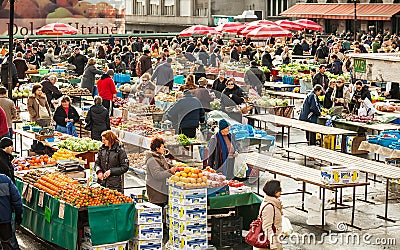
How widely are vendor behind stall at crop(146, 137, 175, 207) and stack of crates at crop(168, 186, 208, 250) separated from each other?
1.27 ft

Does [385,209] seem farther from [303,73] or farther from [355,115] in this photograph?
[303,73]

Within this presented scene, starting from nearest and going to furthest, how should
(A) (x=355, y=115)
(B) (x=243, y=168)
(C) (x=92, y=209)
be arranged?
(C) (x=92, y=209) → (B) (x=243, y=168) → (A) (x=355, y=115)


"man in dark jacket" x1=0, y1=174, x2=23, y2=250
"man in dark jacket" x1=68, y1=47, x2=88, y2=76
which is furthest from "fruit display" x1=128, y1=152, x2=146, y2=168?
"man in dark jacket" x1=68, y1=47, x2=88, y2=76

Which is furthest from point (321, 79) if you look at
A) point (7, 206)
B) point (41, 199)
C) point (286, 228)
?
point (7, 206)

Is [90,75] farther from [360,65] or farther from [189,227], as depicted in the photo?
[360,65]

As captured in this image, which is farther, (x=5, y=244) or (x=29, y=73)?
(x=29, y=73)

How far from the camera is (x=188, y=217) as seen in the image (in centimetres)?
1202

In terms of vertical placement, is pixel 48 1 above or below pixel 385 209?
above

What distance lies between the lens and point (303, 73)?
106ft

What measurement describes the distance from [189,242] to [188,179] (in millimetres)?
858

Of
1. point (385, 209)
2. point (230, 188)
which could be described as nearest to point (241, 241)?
point (230, 188)

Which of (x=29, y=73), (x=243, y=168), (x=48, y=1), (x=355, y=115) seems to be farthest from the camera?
(x=48, y=1)

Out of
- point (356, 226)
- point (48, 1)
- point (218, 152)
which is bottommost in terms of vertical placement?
point (356, 226)

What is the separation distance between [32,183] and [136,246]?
217 cm
